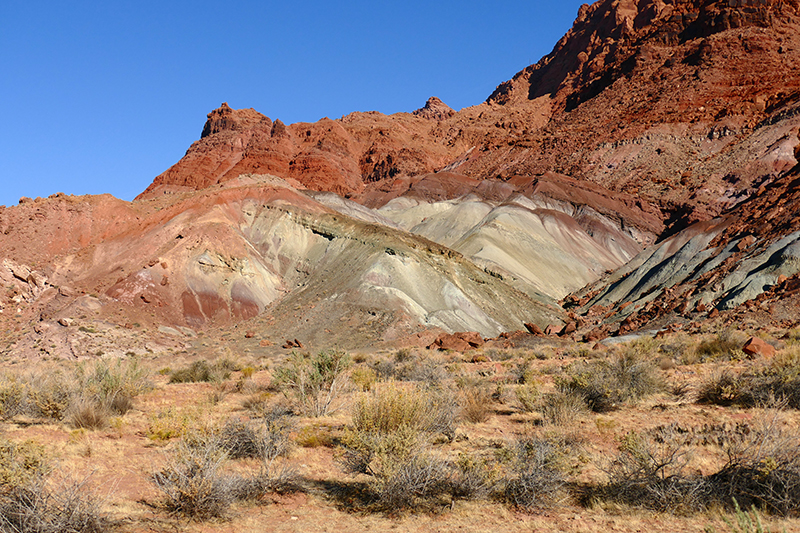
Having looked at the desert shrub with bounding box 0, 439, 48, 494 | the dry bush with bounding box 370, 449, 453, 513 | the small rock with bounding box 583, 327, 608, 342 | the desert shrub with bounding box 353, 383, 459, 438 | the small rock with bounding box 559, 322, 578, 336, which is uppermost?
the desert shrub with bounding box 0, 439, 48, 494

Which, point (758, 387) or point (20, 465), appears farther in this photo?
point (758, 387)

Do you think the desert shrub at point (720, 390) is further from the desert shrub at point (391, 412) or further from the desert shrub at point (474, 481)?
the desert shrub at point (474, 481)

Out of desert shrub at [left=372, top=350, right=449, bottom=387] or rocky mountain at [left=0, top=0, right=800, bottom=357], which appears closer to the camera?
desert shrub at [left=372, top=350, right=449, bottom=387]

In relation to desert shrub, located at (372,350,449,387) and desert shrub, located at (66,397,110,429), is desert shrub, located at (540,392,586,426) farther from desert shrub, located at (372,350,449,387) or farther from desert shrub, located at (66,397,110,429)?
desert shrub, located at (66,397,110,429)

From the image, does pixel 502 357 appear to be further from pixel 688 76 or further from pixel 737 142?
pixel 688 76

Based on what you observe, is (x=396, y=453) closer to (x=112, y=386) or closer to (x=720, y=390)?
(x=720, y=390)

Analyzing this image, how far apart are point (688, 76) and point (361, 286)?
255 feet

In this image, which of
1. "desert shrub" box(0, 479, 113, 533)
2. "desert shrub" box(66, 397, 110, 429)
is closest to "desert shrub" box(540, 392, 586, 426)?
"desert shrub" box(0, 479, 113, 533)

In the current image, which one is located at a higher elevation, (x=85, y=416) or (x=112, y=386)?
(x=112, y=386)

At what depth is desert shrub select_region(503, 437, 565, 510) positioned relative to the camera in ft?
19.3

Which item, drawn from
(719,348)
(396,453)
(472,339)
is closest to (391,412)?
(396,453)

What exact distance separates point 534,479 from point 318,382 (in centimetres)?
586

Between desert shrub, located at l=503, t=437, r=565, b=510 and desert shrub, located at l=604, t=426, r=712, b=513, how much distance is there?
24.1 inches

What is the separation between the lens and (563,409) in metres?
9.09
